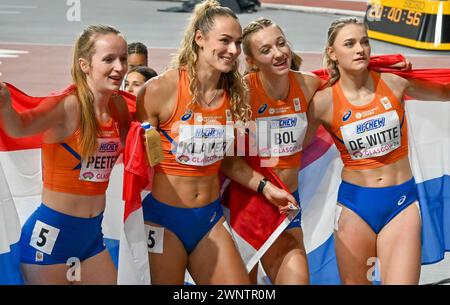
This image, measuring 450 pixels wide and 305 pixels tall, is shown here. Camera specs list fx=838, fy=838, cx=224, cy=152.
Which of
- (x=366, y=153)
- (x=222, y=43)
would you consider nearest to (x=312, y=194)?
(x=366, y=153)

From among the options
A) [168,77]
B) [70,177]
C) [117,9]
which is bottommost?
[117,9]

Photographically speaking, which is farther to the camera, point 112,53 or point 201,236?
point 201,236

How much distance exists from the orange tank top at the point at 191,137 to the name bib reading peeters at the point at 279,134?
0.32m

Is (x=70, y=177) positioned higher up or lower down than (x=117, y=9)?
higher up

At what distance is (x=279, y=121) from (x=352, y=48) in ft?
1.89

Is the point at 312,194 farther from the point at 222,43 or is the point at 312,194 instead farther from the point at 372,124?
the point at 222,43

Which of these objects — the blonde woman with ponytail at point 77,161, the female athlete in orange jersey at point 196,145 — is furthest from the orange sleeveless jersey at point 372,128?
the blonde woman with ponytail at point 77,161

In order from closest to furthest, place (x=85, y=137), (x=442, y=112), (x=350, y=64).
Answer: (x=85, y=137), (x=350, y=64), (x=442, y=112)

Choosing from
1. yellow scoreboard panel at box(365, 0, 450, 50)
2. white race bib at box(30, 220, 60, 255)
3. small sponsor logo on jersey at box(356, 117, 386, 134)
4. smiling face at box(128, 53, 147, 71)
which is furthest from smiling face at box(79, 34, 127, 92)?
yellow scoreboard panel at box(365, 0, 450, 50)

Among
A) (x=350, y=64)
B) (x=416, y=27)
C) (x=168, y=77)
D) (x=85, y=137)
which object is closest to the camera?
(x=85, y=137)
